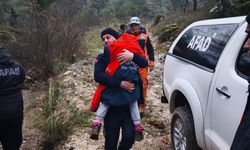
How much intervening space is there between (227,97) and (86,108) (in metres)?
4.46

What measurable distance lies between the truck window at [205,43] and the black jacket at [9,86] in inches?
75.8

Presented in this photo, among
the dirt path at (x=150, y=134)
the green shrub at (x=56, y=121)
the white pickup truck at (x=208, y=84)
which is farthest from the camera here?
the green shrub at (x=56, y=121)

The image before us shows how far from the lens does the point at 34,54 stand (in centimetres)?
1033

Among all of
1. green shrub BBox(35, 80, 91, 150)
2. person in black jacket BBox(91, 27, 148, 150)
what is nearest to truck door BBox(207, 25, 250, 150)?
person in black jacket BBox(91, 27, 148, 150)

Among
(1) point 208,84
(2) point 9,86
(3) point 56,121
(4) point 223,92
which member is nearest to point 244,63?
(4) point 223,92

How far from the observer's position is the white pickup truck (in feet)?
10.7

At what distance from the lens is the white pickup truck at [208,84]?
10.7ft

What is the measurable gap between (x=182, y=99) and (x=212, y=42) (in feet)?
3.28

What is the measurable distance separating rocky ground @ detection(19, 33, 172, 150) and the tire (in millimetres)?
934

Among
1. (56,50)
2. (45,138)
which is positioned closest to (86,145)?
(45,138)

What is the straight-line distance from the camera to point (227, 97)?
3299 millimetres

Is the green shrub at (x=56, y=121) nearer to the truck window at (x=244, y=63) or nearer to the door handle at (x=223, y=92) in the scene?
the door handle at (x=223, y=92)

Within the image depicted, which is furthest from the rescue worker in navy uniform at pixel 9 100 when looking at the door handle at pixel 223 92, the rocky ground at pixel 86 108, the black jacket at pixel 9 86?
the door handle at pixel 223 92

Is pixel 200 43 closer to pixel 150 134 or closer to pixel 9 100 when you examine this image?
pixel 9 100
